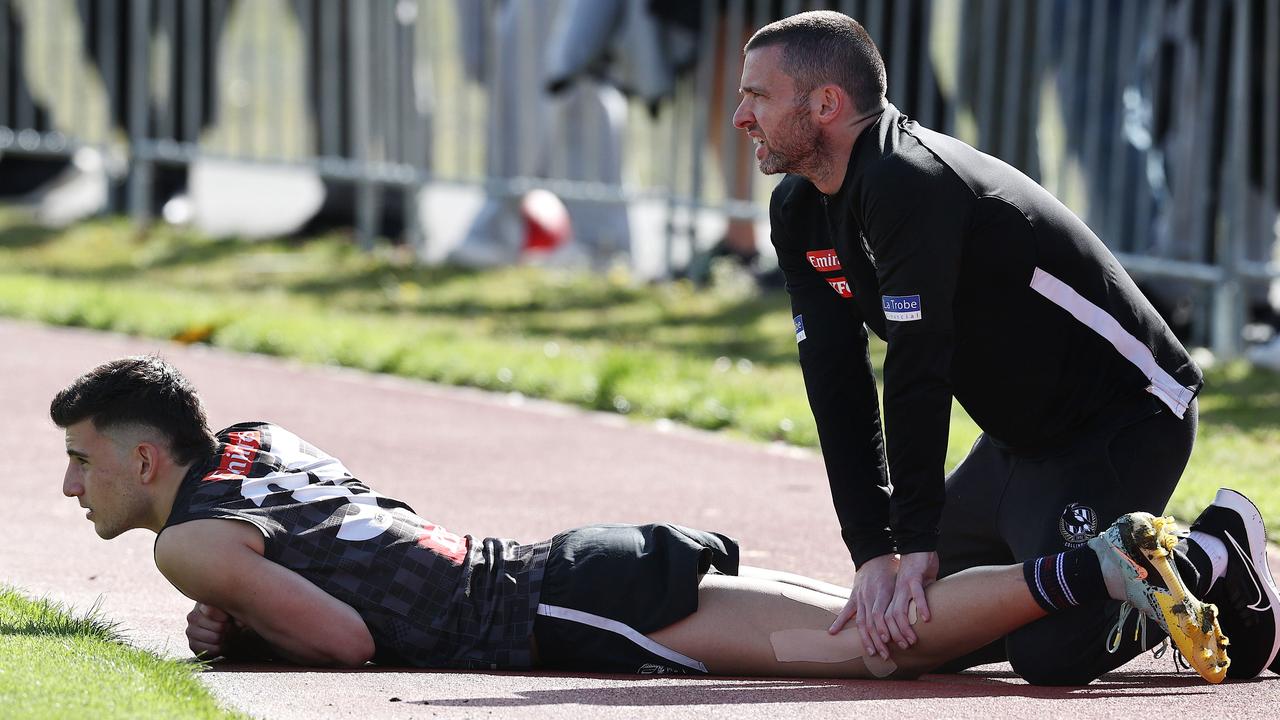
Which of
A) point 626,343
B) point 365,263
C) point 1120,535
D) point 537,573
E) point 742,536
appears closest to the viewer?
point 1120,535

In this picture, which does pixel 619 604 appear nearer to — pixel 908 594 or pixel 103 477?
pixel 908 594

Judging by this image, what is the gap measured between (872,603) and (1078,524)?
553 millimetres

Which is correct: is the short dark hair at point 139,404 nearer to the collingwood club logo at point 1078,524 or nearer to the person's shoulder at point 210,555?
the person's shoulder at point 210,555

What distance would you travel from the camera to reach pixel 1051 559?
427 centimetres

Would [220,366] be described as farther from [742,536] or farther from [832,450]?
[832,450]

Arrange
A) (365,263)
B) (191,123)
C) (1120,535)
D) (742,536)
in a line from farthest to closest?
(191,123) → (365,263) → (742,536) → (1120,535)

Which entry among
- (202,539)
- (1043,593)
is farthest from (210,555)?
(1043,593)

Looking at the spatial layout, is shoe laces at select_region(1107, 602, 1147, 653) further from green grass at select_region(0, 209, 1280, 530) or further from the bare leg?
green grass at select_region(0, 209, 1280, 530)

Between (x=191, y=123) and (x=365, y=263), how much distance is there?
A: 1899mm

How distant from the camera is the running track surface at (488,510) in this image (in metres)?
4.02

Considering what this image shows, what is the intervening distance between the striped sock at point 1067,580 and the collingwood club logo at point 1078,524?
14 centimetres

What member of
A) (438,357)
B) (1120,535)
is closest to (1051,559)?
(1120,535)

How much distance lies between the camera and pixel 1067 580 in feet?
13.8

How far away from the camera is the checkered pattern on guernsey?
4215 mm
